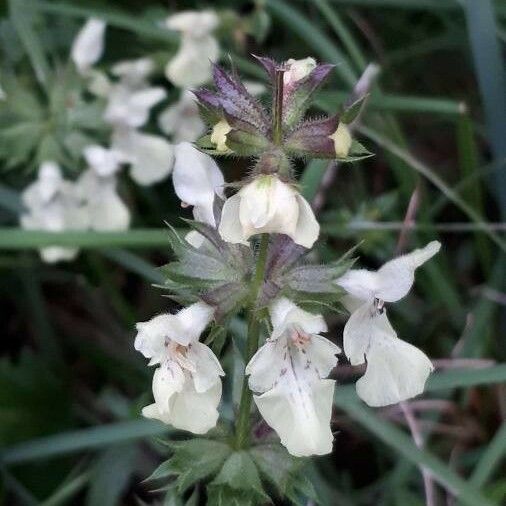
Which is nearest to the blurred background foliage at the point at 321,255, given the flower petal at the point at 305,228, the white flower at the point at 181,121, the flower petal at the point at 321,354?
the white flower at the point at 181,121

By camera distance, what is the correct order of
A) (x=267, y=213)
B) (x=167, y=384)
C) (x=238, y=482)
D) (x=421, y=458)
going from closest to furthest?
1. (x=267, y=213)
2. (x=167, y=384)
3. (x=238, y=482)
4. (x=421, y=458)

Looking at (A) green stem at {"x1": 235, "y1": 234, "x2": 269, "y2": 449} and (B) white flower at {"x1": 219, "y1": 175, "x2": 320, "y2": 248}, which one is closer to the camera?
(B) white flower at {"x1": 219, "y1": 175, "x2": 320, "y2": 248}

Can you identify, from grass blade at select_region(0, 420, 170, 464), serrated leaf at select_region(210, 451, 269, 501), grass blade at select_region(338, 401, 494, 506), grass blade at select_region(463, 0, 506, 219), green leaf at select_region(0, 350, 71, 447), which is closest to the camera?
serrated leaf at select_region(210, 451, 269, 501)

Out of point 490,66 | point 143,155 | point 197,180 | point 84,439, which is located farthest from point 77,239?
point 490,66

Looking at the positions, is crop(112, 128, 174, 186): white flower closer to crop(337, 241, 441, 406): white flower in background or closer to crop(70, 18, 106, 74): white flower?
crop(70, 18, 106, 74): white flower

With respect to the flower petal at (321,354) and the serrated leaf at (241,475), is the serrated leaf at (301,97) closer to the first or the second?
the flower petal at (321,354)

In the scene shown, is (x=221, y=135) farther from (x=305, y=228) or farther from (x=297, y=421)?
(x=297, y=421)

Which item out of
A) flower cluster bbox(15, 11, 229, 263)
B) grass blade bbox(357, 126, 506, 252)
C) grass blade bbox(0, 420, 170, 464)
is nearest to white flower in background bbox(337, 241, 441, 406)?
grass blade bbox(0, 420, 170, 464)
